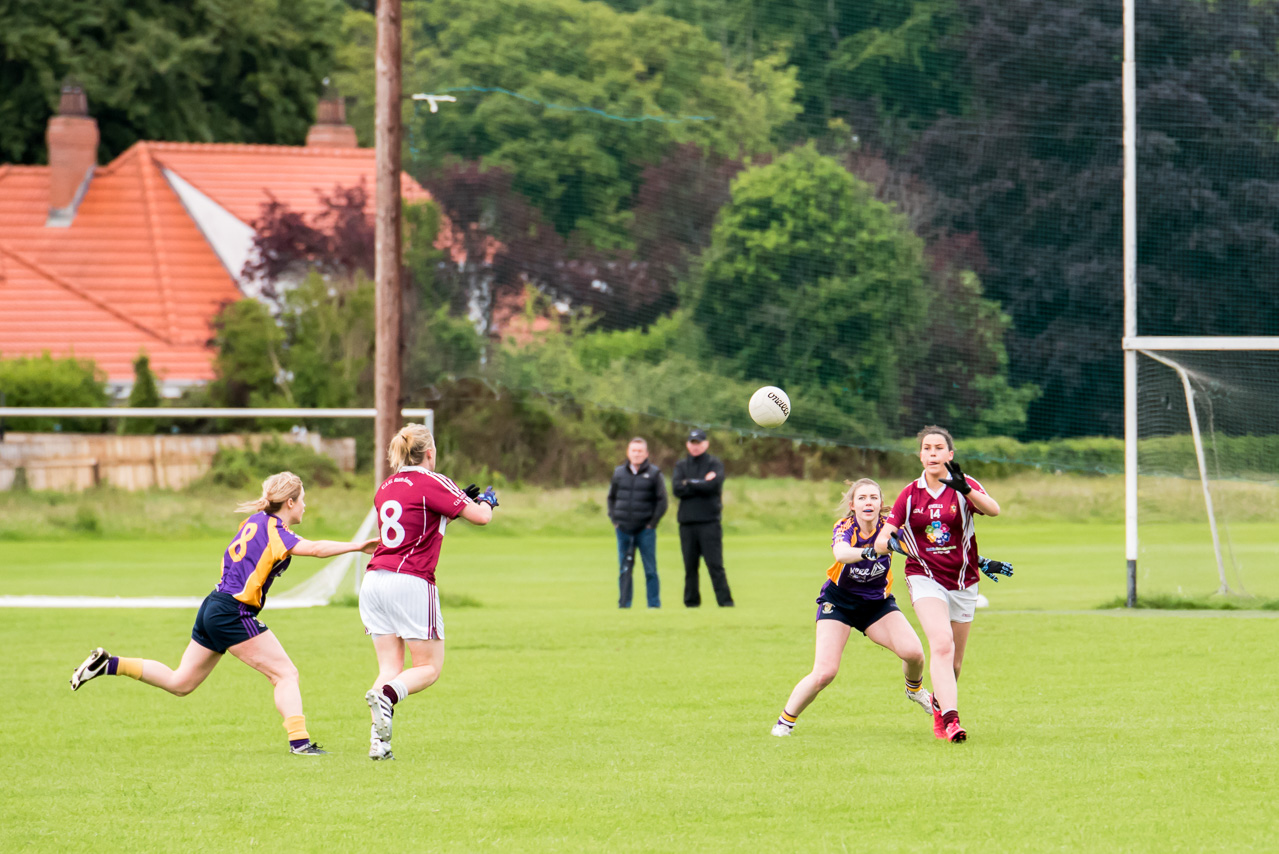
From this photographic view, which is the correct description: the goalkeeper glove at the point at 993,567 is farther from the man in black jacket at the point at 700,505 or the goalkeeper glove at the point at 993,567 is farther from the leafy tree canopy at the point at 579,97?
the leafy tree canopy at the point at 579,97

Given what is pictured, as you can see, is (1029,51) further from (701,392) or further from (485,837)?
(485,837)

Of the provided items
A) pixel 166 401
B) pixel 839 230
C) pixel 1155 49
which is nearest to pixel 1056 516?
pixel 839 230

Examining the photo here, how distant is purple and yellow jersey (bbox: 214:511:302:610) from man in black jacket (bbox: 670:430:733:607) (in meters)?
8.79

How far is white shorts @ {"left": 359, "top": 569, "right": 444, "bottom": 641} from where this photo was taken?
8648 millimetres

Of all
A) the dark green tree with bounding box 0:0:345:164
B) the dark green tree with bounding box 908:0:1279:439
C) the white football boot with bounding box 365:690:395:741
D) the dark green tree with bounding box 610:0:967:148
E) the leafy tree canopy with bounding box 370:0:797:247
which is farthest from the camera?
the dark green tree with bounding box 0:0:345:164

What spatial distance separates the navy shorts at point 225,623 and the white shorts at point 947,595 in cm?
354

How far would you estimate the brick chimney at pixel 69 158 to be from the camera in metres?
42.5

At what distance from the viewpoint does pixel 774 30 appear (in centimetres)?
2833

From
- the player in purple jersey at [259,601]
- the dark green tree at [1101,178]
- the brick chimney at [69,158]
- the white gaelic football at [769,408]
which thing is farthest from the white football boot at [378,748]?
the brick chimney at [69,158]

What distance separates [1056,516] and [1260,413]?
1511 centimetres

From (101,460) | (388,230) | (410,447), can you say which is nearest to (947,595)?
(410,447)

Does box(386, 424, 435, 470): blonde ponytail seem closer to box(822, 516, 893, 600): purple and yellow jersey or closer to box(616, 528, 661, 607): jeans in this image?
box(822, 516, 893, 600): purple and yellow jersey

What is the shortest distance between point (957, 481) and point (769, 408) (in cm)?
228

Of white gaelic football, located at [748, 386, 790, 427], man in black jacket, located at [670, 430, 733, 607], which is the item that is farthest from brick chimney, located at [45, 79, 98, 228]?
white gaelic football, located at [748, 386, 790, 427]
